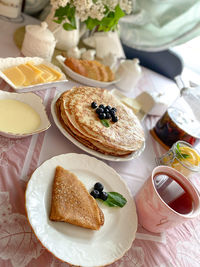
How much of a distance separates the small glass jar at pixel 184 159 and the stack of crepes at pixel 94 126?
13cm

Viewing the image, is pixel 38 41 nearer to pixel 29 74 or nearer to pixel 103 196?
pixel 29 74

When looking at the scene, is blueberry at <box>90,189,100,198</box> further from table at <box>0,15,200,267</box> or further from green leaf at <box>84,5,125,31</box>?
green leaf at <box>84,5,125,31</box>

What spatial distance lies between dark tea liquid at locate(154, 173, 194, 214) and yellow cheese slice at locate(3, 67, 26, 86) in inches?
24.4

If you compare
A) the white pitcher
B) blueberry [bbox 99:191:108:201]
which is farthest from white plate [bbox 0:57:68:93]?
blueberry [bbox 99:191:108:201]

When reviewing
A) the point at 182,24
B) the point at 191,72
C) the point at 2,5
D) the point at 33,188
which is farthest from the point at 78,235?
the point at 191,72

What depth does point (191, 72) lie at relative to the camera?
7.55 ft

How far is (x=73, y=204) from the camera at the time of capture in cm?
60

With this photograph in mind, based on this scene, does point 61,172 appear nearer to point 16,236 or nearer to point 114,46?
point 16,236

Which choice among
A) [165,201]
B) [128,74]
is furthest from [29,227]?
[128,74]

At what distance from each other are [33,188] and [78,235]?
0.16 metres

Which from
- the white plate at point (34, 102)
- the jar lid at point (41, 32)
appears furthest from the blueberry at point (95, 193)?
the jar lid at point (41, 32)

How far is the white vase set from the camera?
1.31m

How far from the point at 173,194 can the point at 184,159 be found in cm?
20

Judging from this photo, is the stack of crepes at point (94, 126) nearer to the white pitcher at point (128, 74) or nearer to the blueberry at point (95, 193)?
the blueberry at point (95, 193)
